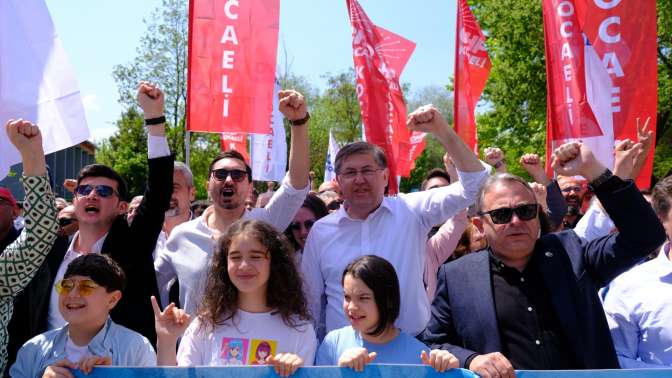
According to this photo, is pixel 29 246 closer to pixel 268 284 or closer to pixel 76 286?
pixel 76 286

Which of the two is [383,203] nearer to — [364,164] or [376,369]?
[364,164]

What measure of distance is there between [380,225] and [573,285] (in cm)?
132

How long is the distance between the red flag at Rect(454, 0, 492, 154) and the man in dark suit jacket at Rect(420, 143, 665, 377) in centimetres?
523

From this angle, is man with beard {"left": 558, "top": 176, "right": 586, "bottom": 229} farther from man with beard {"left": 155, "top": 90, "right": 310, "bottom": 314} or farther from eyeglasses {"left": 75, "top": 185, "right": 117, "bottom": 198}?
eyeglasses {"left": 75, "top": 185, "right": 117, "bottom": 198}

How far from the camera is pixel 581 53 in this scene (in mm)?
6242

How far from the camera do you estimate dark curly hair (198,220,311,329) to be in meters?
3.29

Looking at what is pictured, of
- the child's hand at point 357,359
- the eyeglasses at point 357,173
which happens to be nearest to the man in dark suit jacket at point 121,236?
the eyeglasses at point 357,173

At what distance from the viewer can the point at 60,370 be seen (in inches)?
108

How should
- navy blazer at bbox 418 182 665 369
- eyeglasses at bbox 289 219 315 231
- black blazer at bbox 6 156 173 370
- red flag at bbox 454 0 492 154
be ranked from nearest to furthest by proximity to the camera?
navy blazer at bbox 418 182 665 369 < black blazer at bbox 6 156 173 370 < eyeglasses at bbox 289 219 315 231 < red flag at bbox 454 0 492 154

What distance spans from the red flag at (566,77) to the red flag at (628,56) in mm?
210

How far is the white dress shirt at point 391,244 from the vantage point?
146 inches

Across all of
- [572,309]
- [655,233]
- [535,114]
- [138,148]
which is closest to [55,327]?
[572,309]

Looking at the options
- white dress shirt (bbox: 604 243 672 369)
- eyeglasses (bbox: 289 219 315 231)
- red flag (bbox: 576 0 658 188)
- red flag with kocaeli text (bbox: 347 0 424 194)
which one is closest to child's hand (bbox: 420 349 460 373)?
white dress shirt (bbox: 604 243 672 369)

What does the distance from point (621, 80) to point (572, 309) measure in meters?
4.06
